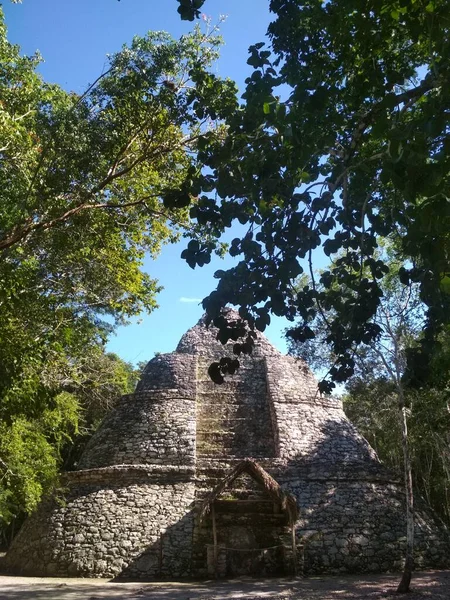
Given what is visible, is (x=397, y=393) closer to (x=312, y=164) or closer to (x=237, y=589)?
(x=237, y=589)

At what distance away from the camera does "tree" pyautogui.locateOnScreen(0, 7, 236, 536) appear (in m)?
6.22

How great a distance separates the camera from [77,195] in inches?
290

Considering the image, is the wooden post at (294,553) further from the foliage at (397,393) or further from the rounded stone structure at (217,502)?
the foliage at (397,393)

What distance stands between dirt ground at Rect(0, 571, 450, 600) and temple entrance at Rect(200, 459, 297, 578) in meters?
0.58

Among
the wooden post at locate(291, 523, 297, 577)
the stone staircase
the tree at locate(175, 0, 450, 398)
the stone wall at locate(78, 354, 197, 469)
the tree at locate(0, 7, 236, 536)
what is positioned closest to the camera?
the tree at locate(175, 0, 450, 398)

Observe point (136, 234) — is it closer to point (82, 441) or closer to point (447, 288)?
point (447, 288)

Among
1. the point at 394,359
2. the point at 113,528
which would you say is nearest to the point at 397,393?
the point at 394,359

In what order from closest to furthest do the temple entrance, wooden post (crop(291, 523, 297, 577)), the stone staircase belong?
wooden post (crop(291, 523, 297, 577)), the temple entrance, the stone staircase

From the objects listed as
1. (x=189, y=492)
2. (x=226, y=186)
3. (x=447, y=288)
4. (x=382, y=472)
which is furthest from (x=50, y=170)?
(x=382, y=472)

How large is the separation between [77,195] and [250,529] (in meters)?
7.47

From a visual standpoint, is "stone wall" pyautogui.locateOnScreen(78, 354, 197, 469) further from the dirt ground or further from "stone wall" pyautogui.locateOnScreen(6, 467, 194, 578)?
the dirt ground

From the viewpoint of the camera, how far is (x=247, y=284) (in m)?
3.18

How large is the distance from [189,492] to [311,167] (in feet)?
30.4

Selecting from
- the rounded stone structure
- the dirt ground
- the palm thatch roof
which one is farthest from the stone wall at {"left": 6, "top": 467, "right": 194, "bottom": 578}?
the palm thatch roof
